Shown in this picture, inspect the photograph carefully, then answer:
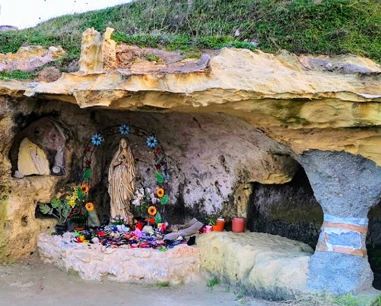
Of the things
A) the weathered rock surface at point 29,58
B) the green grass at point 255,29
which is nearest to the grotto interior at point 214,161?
the weathered rock surface at point 29,58

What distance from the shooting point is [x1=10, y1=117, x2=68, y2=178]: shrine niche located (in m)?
7.84

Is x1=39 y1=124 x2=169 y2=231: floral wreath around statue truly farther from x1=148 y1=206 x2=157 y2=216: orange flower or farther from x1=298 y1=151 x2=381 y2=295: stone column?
x1=298 y1=151 x2=381 y2=295: stone column

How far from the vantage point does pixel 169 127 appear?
7910 millimetres

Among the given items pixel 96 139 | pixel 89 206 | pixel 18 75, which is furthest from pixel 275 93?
pixel 89 206

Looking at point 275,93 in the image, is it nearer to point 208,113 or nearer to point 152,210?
point 208,113

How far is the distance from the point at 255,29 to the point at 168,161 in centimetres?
254

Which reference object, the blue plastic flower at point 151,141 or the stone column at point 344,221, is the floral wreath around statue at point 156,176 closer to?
the blue plastic flower at point 151,141

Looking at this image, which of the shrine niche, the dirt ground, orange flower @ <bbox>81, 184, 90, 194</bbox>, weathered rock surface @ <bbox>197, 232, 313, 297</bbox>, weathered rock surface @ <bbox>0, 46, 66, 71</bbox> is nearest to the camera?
weathered rock surface @ <bbox>197, 232, 313, 297</bbox>

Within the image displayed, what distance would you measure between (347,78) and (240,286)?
9.18 feet

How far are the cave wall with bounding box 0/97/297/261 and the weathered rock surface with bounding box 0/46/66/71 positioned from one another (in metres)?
0.73

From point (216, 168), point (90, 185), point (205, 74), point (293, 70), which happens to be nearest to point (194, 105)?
point (205, 74)

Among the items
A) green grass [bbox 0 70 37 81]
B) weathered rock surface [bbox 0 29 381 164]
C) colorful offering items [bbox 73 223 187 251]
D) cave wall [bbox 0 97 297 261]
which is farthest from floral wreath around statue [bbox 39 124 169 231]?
weathered rock surface [bbox 0 29 381 164]

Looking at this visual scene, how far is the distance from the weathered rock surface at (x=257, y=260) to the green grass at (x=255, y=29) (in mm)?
2559

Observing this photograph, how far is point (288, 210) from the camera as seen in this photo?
7371 mm
